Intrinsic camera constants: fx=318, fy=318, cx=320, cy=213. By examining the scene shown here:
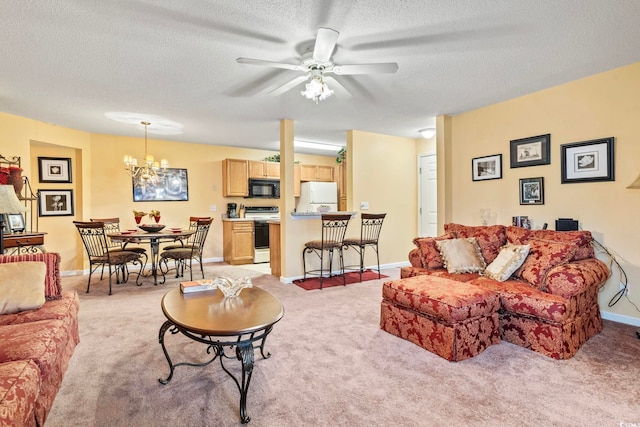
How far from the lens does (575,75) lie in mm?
3182

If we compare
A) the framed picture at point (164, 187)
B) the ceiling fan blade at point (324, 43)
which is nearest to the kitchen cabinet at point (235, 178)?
the framed picture at point (164, 187)

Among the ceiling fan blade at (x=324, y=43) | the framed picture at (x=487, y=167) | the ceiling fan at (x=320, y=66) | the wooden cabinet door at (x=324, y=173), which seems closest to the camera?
the ceiling fan blade at (x=324, y=43)

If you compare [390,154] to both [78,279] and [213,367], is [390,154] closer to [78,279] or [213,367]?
[213,367]

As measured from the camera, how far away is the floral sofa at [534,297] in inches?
94.0

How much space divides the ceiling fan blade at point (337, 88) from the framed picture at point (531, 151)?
213cm

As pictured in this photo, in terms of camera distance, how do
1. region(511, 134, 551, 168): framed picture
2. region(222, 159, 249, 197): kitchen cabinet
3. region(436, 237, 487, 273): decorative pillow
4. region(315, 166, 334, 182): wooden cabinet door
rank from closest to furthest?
Answer: region(436, 237, 487, 273): decorative pillow, region(511, 134, 551, 168): framed picture, region(222, 159, 249, 197): kitchen cabinet, region(315, 166, 334, 182): wooden cabinet door

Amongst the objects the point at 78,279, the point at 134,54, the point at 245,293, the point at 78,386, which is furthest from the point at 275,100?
the point at 78,279

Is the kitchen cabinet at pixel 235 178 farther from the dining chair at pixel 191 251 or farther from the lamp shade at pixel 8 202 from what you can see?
the lamp shade at pixel 8 202

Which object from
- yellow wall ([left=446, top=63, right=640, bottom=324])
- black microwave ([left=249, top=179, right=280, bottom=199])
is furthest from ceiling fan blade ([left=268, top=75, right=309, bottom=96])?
black microwave ([left=249, top=179, right=280, bottom=199])

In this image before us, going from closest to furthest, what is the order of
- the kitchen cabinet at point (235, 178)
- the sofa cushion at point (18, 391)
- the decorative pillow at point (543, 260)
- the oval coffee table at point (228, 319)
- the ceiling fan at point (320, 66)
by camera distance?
the sofa cushion at point (18, 391)
the oval coffee table at point (228, 319)
the ceiling fan at point (320, 66)
the decorative pillow at point (543, 260)
the kitchen cabinet at point (235, 178)

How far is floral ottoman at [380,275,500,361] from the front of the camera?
233 cm

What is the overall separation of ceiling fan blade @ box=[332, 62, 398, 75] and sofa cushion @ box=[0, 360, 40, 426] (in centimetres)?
258

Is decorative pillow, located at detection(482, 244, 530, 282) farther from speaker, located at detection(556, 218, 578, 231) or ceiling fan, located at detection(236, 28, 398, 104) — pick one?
ceiling fan, located at detection(236, 28, 398, 104)

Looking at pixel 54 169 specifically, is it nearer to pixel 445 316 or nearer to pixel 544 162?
pixel 445 316
